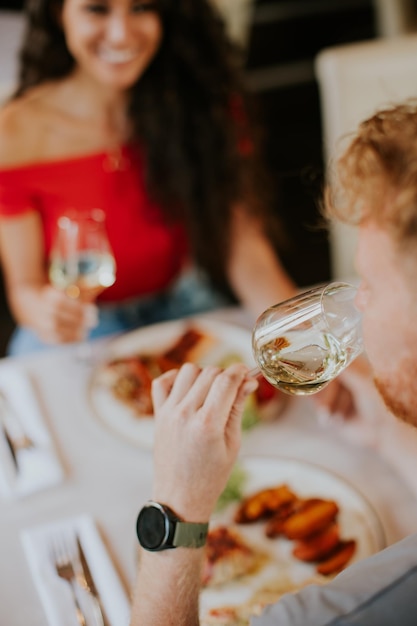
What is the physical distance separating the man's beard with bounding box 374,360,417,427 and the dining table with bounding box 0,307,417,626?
0.32 m

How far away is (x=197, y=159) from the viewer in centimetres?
185

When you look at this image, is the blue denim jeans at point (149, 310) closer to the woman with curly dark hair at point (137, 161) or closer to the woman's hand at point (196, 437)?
the woman with curly dark hair at point (137, 161)

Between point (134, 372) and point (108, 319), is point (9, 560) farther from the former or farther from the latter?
point (108, 319)

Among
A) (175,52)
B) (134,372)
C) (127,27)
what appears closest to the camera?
(134,372)

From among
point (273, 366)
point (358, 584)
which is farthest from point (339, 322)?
point (358, 584)

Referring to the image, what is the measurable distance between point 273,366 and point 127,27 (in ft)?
→ 3.24

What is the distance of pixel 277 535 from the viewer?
1.04m

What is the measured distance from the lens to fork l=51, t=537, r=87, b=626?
95 cm

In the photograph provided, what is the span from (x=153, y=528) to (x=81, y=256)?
0.66 metres

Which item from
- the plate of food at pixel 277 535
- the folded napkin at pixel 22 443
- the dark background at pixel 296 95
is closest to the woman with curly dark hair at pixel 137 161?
the folded napkin at pixel 22 443

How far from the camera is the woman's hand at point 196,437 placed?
35.1 inches

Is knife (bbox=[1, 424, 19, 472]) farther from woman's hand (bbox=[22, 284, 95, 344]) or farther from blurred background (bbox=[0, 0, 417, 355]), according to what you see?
blurred background (bbox=[0, 0, 417, 355])

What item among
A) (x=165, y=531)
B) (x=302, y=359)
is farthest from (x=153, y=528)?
(x=302, y=359)

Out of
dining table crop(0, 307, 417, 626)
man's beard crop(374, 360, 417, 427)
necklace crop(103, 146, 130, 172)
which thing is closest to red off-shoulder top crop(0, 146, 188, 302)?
necklace crop(103, 146, 130, 172)
